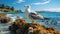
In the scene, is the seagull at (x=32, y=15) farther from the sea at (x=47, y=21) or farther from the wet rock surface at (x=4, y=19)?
the wet rock surface at (x=4, y=19)

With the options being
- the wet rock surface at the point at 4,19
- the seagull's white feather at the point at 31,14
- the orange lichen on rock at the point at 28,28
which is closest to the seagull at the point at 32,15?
the seagull's white feather at the point at 31,14

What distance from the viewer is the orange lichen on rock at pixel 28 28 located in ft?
9.54

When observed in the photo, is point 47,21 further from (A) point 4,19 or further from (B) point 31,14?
(A) point 4,19

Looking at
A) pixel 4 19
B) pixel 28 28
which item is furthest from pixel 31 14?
pixel 4 19

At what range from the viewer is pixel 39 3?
3.08 metres

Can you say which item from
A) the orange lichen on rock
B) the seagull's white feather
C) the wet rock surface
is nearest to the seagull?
the seagull's white feather

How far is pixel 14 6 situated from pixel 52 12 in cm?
85

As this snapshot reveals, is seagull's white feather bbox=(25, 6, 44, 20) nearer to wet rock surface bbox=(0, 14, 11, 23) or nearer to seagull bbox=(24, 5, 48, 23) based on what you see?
seagull bbox=(24, 5, 48, 23)

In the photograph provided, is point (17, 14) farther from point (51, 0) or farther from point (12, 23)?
point (51, 0)

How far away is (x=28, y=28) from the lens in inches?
117

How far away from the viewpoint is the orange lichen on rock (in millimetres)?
2908

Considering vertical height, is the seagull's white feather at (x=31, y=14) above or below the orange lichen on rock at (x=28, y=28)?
above

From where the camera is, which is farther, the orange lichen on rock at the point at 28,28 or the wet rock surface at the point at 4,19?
the wet rock surface at the point at 4,19

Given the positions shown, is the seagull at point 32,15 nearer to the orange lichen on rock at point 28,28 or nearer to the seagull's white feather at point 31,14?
the seagull's white feather at point 31,14
